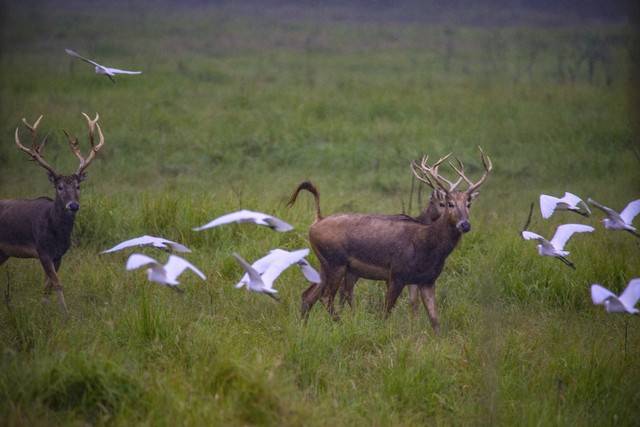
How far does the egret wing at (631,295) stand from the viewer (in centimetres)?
566

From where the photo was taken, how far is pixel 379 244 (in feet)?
25.6

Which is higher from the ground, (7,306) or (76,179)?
(76,179)

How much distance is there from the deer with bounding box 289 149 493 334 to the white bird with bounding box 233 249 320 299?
126 centimetres

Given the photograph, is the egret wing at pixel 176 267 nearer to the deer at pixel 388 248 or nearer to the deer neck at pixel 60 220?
the deer at pixel 388 248

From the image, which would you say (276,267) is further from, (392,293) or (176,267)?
(392,293)

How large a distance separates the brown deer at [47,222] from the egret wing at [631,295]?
4.45 meters

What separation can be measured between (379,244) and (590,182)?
622 cm

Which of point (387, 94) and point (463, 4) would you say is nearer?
point (387, 94)

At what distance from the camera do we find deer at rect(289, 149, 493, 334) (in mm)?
7672

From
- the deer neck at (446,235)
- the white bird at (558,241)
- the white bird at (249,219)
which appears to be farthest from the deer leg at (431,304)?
the white bird at (249,219)

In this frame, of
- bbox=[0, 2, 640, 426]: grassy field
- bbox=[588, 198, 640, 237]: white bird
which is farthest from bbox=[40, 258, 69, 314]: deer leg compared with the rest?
bbox=[588, 198, 640, 237]: white bird

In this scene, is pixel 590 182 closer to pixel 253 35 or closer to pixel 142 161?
pixel 142 161

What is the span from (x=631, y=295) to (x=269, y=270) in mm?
2338

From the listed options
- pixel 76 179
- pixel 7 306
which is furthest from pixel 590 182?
pixel 7 306
